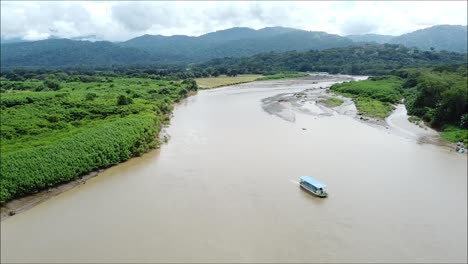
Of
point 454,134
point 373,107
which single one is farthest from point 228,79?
point 454,134

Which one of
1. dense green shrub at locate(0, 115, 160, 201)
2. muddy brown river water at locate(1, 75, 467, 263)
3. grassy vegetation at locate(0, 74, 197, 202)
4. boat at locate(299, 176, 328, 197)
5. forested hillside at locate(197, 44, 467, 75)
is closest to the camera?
muddy brown river water at locate(1, 75, 467, 263)

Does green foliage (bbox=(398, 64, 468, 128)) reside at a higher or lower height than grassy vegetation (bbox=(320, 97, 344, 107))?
higher

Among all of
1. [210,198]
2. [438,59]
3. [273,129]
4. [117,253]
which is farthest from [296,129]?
[438,59]

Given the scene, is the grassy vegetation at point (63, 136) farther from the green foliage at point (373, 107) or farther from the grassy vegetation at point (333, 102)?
the grassy vegetation at point (333, 102)

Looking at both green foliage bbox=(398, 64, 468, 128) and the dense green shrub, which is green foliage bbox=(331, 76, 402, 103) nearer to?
green foliage bbox=(398, 64, 468, 128)

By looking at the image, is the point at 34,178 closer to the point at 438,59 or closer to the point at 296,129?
the point at 296,129

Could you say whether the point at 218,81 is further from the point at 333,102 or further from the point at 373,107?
the point at 373,107

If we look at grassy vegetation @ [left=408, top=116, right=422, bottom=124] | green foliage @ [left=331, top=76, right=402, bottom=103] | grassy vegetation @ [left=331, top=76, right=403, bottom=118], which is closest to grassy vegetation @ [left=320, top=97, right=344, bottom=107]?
grassy vegetation @ [left=331, top=76, right=403, bottom=118]

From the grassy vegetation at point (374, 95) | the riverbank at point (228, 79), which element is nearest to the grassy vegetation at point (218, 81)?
the riverbank at point (228, 79)
